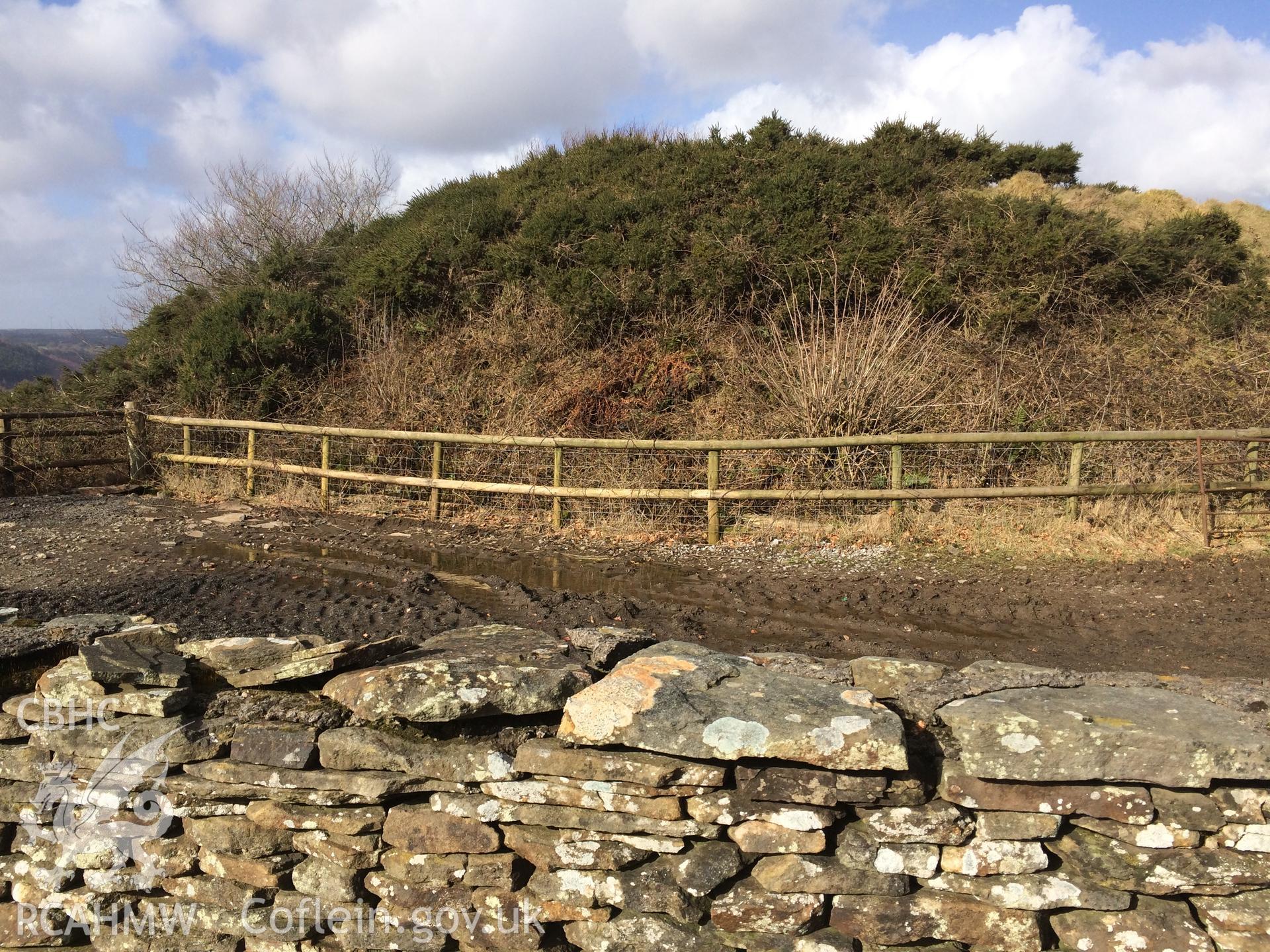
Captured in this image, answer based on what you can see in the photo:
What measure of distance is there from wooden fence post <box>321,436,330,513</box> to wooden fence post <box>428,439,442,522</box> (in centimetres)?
162

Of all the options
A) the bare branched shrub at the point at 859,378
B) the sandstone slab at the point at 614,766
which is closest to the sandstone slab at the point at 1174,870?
the sandstone slab at the point at 614,766

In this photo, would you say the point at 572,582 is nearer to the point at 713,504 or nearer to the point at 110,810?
the point at 713,504

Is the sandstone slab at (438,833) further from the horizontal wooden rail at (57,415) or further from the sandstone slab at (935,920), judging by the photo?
the horizontal wooden rail at (57,415)

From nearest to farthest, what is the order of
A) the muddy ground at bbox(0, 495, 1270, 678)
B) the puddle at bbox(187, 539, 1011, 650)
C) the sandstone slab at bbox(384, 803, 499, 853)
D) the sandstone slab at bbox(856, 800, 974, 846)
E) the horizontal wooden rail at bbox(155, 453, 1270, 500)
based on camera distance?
the sandstone slab at bbox(856, 800, 974, 846)
the sandstone slab at bbox(384, 803, 499, 853)
the muddy ground at bbox(0, 495, 1270, 678)
the puddle at bbox(187, 539, 1011, 650)
the horizontal wooden rail at bbox(155, 453, 1270, 500)

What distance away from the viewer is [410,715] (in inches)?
122

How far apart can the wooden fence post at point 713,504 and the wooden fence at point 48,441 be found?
9.83 metres

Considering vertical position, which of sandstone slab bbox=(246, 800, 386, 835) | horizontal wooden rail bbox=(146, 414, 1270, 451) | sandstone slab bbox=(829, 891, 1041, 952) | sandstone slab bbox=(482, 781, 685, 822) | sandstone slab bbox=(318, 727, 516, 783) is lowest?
sandstone slab bbox=(829, 891, 1041, 952)

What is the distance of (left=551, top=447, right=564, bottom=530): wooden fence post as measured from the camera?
413 inches

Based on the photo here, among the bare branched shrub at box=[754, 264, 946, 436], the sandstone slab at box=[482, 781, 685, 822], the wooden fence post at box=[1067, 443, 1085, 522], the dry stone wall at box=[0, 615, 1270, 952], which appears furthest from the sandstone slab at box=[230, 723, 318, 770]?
the wooden fence post at box=[1067, 443, 1085, 522]

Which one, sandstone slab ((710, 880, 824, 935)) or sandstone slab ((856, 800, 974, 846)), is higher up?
sandstone slab ((856, 800, 974, 846))

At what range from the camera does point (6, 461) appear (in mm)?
12703

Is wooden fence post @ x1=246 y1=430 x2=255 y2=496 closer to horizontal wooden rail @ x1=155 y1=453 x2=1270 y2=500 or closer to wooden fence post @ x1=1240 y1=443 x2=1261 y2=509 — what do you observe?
horizontal wooden rail @ x1=155 y1=453 x2=1270 y2=500

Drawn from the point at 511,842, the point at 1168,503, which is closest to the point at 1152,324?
the point at 1168,503

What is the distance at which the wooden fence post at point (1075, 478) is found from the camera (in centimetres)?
934
